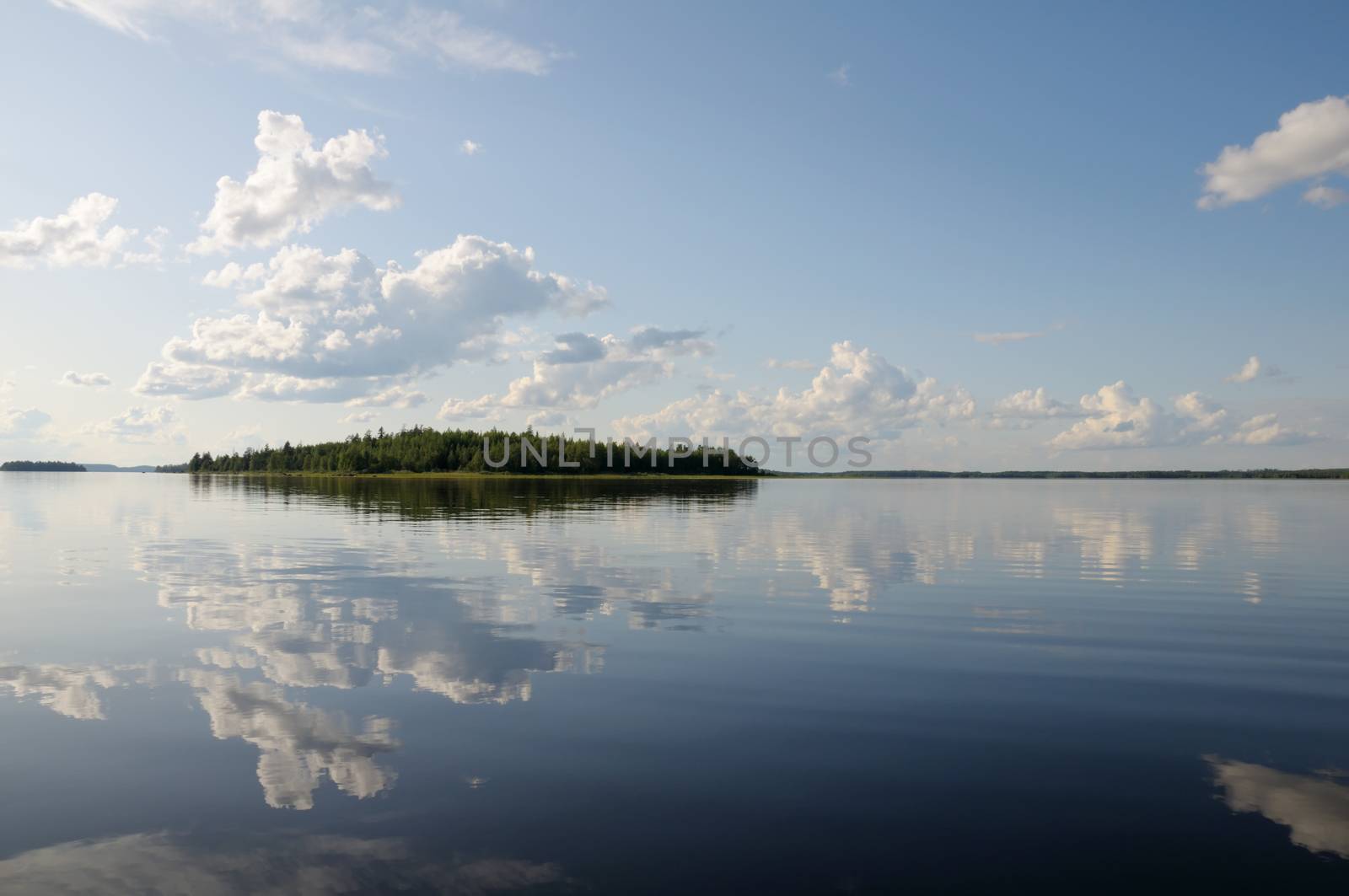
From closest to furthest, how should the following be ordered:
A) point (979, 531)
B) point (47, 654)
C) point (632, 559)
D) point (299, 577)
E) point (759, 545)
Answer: point (47, 654) < point (299, 577) < point (632, 559) < point (759, 545) < point (979, 531)

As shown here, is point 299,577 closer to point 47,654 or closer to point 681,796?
point 47,654

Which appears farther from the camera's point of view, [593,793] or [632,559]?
[632,559]

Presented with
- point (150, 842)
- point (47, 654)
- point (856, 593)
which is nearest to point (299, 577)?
point (47, 654)

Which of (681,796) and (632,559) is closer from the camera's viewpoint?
(681,796)

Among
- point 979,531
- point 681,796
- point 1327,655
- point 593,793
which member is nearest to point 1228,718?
point 1327,655

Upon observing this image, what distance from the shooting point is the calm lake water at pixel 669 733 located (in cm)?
914

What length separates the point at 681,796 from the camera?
35.3 ft

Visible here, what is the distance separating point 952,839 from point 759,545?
117ft

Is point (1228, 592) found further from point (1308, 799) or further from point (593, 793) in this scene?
point (593, 793)

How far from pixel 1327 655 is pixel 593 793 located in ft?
62.4

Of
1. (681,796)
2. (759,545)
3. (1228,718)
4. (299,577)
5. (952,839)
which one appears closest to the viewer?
(952,839)

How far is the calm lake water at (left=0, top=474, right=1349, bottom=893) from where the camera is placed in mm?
9141

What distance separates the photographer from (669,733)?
13.4m

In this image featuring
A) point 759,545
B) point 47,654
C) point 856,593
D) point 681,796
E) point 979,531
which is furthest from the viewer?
point 979,531
